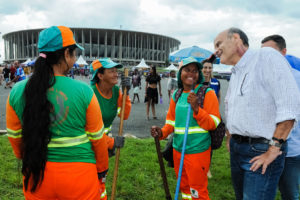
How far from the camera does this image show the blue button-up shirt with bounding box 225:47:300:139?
1775 millimetres

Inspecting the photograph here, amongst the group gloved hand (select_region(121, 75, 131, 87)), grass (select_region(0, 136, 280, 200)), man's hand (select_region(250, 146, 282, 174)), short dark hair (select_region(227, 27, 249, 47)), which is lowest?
grass (select_region(0, 136, 280, 200))

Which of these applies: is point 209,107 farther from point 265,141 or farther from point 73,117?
point 73,117

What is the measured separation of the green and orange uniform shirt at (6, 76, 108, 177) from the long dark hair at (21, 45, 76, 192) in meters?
0.04

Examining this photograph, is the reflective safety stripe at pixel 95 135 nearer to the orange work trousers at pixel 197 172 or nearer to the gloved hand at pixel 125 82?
the orange work trousers at pixel 197 172

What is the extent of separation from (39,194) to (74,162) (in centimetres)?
33

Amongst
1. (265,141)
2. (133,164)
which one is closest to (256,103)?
(265,141)

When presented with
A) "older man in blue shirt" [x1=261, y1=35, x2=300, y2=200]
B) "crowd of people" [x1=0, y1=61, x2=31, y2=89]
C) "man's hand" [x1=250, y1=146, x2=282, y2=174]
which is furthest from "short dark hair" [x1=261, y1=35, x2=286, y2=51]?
"crowd of people" [x1=0, y1=61, x2=31, y2=89]

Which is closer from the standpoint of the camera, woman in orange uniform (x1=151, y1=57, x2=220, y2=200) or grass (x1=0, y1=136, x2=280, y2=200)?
woman in orange uniform (x1=151, y1=57, x2=220, y2=200)

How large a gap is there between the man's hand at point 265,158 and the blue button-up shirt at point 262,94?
0.11m

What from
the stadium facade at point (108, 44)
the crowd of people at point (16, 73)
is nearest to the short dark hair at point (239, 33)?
the crowd of people at point (16, 73)

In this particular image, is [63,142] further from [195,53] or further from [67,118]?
[195,53]

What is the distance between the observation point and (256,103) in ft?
6.31

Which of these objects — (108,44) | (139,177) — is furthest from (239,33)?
(108,44)

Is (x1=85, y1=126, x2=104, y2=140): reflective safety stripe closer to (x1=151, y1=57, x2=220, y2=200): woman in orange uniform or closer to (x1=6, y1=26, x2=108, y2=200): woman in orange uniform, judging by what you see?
(x1=6, y1=26, x2=108, y2=200): woman in orange uniform
